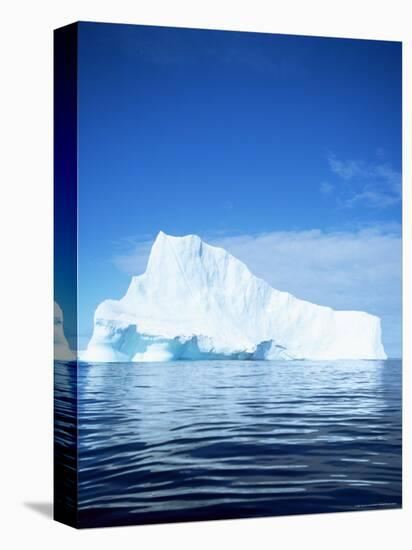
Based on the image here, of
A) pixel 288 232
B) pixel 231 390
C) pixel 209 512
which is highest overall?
pixel 288 232

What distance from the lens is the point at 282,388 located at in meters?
13.1

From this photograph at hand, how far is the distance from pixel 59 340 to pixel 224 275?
154 cm

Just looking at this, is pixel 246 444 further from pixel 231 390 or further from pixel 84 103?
pixel 84 103

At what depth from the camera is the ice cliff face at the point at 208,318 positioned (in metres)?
12.6

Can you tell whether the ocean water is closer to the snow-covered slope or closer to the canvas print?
the canvas print

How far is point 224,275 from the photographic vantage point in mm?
12938

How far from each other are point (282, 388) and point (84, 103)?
3.06m

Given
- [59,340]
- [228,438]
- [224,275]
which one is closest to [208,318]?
[224,275]

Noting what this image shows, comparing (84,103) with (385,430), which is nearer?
(84,103)

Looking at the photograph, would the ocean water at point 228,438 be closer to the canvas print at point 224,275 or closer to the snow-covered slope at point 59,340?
the canvas print at point 224,275

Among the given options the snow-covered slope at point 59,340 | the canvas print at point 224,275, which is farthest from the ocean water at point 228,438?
the snow-covered slope at point 59,340

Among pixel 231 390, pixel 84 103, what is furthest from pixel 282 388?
pixel 84 103

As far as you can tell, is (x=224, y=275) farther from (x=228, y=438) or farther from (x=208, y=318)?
(x=228, y=438)

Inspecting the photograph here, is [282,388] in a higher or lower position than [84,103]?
lower
